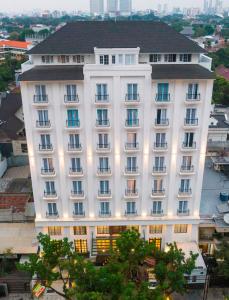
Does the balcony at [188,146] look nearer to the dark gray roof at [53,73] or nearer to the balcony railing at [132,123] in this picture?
the balcony railing at [132,123]

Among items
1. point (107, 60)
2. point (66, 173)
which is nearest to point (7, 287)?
point (66, 173)

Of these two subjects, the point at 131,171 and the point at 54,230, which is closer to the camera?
the point at 131,171

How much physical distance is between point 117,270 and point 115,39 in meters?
25.1

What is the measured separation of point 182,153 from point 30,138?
672 inches

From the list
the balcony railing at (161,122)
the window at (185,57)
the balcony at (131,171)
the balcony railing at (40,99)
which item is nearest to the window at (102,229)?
the balcony at (131,171)

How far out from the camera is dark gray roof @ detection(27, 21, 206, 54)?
35.6 metres

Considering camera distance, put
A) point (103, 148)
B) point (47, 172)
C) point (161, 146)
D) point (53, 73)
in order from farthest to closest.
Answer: point (47, 172)
point (161, 146)
point (103, 148)
point (53, 73)

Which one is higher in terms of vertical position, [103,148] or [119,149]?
[103,148]

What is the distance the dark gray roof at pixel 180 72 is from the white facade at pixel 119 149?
29.4 inches

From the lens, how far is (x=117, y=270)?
28922 millimetres

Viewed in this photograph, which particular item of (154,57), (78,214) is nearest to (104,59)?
(154,57)

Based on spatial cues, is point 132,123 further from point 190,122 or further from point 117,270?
point 117,270

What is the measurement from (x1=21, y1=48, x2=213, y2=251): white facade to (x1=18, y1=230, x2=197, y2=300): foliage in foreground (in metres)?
7.75

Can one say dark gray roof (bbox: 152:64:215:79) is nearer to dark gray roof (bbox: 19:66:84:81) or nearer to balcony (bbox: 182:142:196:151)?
balcony (bbox: 182:142:196:151)
